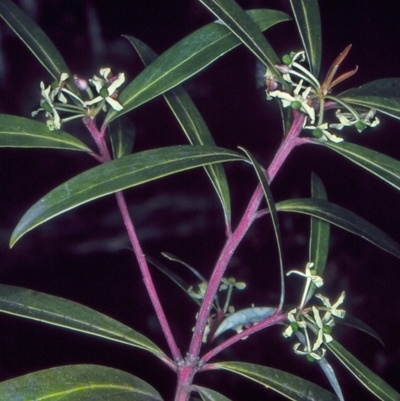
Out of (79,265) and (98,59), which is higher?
(98,59)

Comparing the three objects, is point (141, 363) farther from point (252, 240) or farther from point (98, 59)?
point (98, 59)

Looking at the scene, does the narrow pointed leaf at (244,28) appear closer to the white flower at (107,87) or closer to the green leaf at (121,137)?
the white flower at (107,87)

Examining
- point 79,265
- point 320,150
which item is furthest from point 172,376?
point 320,150

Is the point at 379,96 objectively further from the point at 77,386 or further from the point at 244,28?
the point at 77,386

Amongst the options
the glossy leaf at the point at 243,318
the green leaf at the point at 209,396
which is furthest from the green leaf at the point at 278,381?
the glossy leaf at the point at 243,318

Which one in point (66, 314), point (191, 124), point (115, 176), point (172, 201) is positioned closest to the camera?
point (115, 176)

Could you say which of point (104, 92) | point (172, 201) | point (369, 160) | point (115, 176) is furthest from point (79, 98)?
point (172, 201)
